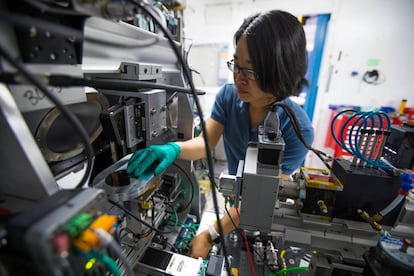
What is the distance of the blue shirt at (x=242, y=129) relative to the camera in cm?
93

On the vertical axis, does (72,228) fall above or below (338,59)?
below

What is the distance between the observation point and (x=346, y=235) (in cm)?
53

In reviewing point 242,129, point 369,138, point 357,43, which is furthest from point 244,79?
point 357,43

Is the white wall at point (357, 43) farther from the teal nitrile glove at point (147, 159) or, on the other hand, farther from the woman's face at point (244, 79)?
the teal nitrile glove at point (147, 159)

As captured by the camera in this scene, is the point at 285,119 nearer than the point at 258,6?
Yes

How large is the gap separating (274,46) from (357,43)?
2.51m

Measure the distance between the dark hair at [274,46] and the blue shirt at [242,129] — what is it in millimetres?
204

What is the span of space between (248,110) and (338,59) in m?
2.27

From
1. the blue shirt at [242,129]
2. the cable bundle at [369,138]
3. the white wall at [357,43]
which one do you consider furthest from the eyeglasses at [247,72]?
the white wall at [357,43]

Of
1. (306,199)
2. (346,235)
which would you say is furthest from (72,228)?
(346,235)

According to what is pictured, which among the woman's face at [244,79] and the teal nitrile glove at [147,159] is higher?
the woman's face at [244,79]

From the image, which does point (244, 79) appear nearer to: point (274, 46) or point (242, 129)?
point (274, 46)

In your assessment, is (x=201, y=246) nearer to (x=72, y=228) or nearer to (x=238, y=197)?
(x=238, y=197)

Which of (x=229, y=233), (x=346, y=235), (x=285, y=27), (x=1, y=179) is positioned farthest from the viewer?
(x=229, y=233)
